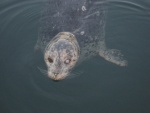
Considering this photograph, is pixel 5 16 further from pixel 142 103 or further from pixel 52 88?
pixel 142 103

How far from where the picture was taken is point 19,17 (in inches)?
397

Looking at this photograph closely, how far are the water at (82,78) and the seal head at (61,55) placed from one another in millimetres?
536

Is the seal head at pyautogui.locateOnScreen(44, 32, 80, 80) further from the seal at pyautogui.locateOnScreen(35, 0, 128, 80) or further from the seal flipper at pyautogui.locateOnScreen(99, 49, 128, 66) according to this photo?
the seal flipper at pyautogui.locateOnScreen(99, 49, 128, 66)

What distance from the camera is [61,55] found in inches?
280

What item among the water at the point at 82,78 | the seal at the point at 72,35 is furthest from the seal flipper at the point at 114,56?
the water at the point at 82,78

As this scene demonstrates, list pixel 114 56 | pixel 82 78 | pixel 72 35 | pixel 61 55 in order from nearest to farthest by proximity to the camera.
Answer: pixel 61 55 < pixel 82 78 < pixel 72 35 < pixel 114 56

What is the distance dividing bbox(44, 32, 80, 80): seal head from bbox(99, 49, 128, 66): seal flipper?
2.86 feet

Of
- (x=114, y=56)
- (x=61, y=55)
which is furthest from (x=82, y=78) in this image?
(x=114, y=56)

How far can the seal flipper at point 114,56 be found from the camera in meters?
8.12

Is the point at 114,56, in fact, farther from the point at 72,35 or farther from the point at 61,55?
the point at 61,55

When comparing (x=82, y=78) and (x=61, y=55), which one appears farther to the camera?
(x=82, y=78)

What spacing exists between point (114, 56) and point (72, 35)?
125 centimetres

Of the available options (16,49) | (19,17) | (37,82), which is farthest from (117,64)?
(19,17)

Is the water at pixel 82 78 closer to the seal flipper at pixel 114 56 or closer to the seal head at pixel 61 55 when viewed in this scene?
the seal flipper at pixel 114 56
